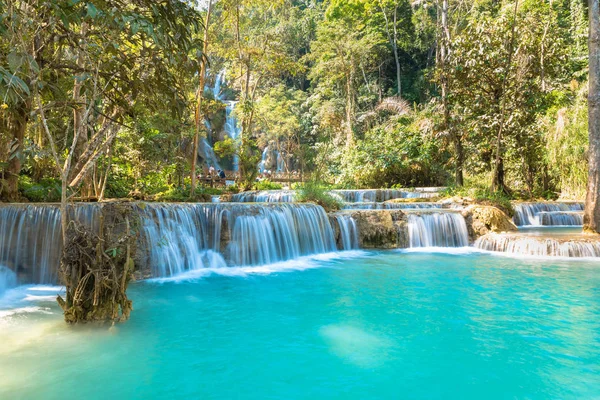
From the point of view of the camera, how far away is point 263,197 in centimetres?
1666

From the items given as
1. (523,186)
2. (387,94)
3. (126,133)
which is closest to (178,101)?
(126,133)

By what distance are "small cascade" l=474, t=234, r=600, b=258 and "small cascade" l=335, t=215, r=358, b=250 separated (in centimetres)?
347

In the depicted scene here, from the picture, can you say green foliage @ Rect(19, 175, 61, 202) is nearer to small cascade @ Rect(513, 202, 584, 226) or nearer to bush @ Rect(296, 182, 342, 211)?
bush @ Rect(296, 182, 342, 211)

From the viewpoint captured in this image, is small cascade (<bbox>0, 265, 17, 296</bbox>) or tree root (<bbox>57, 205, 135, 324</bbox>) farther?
small cascade (<bbox>0, 265, 17, 296</bbox>)

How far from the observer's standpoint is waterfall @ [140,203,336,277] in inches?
323

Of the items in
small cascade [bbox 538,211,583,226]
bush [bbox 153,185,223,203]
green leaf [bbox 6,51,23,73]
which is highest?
green leaf [bbox 6,51,23,73]

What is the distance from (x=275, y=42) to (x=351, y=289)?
15216 millimetres

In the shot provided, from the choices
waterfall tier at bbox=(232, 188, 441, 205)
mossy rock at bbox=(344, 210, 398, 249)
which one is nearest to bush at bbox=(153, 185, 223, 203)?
waterfall tier at bbox=(232, 188, 441, 205)

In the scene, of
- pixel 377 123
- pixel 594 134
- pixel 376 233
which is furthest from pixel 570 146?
pixel 377 123

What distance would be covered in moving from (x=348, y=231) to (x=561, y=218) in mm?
8186

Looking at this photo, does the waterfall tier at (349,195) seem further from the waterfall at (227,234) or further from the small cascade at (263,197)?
the waterfall at (227,234)

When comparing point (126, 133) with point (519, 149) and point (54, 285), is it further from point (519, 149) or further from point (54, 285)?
point (519, 149)

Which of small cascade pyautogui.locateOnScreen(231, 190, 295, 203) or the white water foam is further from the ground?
small cascade pyautogui.locateOnScreen(231, 190, 295, 203)

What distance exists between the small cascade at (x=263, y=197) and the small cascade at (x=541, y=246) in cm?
788
